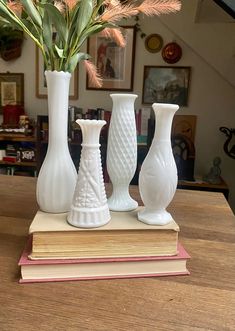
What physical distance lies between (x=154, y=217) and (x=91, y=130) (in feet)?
0.65

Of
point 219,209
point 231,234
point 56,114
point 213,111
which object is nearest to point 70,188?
point 56,114

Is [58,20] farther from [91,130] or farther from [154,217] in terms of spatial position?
[154,217]

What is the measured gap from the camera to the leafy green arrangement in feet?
1.88

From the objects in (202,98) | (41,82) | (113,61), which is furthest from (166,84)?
(41,82)

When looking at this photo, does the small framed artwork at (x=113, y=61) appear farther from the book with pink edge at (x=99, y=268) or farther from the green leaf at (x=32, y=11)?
the book with pink edge at (x=99, y=268)

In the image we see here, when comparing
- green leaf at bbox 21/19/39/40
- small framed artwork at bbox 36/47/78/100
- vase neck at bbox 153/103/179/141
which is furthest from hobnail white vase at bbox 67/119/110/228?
small framed artwork at bbox 36/47/78/100

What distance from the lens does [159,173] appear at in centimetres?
56

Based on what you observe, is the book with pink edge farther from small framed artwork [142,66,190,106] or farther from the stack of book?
small framed artwork [142,66,190,106]

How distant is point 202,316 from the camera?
17.6 inches

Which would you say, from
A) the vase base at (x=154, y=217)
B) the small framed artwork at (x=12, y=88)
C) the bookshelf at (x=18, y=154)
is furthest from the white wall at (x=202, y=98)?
the vase base at (x=154, y=217)

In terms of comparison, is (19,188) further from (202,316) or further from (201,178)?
(201,178)

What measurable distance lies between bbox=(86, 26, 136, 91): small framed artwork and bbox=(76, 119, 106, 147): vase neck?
219cm

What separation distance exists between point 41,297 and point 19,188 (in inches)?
23.9

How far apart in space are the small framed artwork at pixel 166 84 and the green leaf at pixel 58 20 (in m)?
2.09
